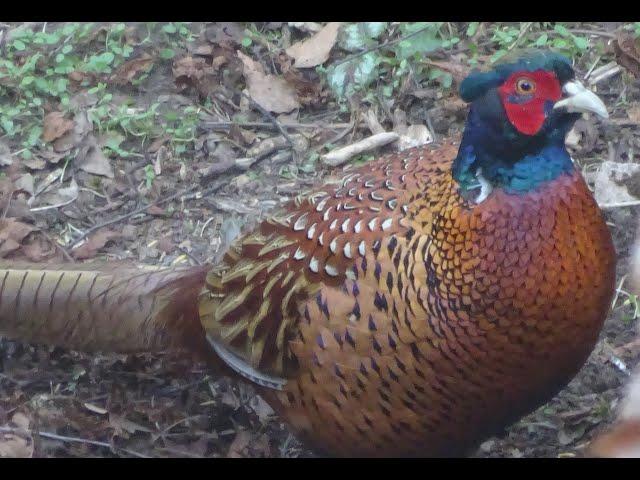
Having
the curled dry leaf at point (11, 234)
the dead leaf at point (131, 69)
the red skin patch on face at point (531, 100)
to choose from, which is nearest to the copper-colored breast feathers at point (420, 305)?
the red skin patch on face at point (531, 100)

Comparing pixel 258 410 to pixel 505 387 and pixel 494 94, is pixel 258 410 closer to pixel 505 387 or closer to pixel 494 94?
pixel 505 387

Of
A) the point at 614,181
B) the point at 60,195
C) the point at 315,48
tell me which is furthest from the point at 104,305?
the point at 614,181

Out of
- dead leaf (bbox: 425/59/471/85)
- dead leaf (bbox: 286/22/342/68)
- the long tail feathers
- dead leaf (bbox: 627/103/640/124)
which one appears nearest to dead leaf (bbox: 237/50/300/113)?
dead leaf (bbox: 286/22/342/68)

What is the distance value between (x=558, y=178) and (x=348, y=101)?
2026mm

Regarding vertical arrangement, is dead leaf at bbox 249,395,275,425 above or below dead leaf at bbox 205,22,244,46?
below

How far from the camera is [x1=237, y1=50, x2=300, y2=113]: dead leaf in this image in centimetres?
422

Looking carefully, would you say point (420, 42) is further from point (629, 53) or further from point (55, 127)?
point (55, 127)

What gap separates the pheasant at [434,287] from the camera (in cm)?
229

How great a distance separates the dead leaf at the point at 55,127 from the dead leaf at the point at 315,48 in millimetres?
1047

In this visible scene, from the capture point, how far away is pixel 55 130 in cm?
414

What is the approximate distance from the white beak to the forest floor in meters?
1.28

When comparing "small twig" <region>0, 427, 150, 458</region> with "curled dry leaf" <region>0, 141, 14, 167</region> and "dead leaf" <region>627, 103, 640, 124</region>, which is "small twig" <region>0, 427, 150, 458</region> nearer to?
"curled dry leaf" <region>0, 141, 14, 167</region>

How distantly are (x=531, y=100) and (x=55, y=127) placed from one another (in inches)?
99.5
